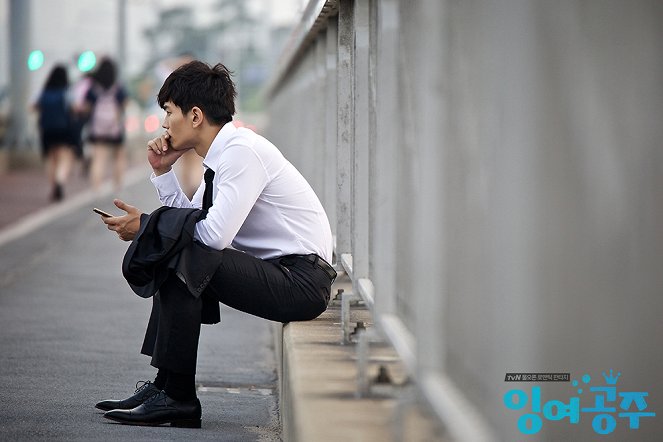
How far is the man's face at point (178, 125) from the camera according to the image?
5887mm

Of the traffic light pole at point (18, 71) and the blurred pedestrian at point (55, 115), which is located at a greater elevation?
the traffic light pole at point (18, 71)

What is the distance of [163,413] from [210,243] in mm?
659

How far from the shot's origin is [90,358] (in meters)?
7.54

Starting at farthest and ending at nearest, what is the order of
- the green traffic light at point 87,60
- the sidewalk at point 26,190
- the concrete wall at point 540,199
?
the green traffic light at point 87,60 < the sidewalk at point 26,190 < the concrete wall at point 540,199

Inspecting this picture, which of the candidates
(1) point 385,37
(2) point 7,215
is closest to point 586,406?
(1) point 385,37

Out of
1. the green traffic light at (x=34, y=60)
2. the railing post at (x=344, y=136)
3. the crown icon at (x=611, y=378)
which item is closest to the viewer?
the crown icon at (x=611, y=378)

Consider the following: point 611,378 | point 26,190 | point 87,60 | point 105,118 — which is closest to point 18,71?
point 87,60

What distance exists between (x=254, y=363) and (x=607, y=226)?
16.1 feet

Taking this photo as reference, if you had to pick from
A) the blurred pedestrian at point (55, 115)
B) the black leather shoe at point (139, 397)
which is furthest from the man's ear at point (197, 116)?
the blurred pedestrian at point (55, 115)

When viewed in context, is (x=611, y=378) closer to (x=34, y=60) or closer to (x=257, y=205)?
(x=257, y=205)

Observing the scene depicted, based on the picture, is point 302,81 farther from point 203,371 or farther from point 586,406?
point 586,406

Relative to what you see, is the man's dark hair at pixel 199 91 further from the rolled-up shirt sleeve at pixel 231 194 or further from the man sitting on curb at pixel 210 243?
the rolled-up shirt sleeve at pixel 231 194

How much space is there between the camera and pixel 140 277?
5.38 metres

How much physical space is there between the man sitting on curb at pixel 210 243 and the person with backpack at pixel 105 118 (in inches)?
572
